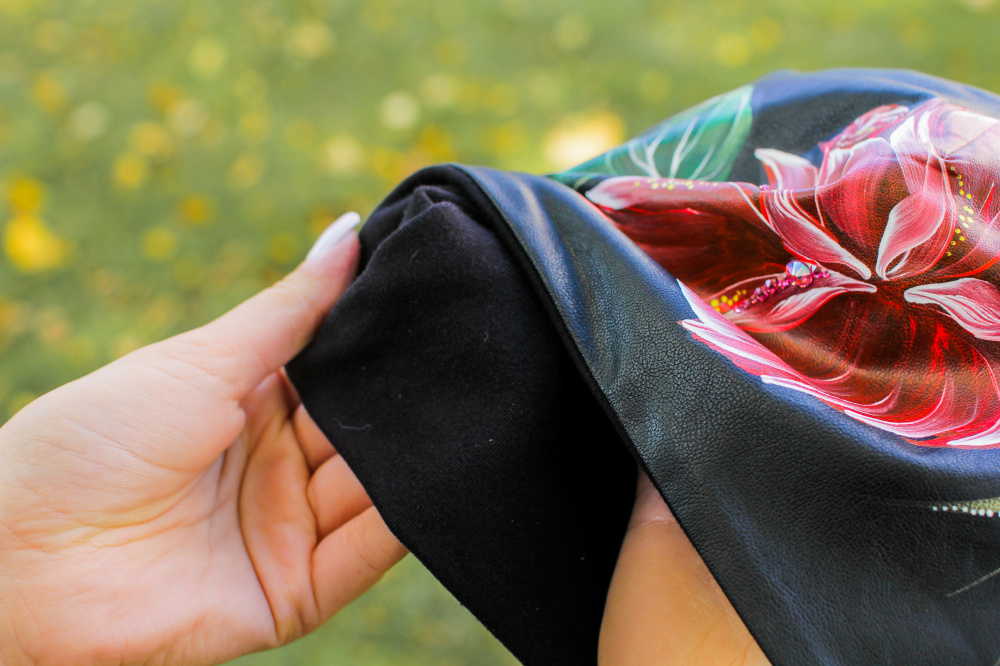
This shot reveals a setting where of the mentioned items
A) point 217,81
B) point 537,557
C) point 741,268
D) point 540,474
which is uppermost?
point 217,81

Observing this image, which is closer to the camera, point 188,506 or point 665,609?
point 665,609

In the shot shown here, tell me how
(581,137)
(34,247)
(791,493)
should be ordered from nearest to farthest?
(791,493) → (34,247) → (581,137)

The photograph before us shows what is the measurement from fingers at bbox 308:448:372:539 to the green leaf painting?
672mm

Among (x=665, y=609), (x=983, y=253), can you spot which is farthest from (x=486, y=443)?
(x=983, y=253)

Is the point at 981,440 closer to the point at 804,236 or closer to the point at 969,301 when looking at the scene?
the point at 969,301

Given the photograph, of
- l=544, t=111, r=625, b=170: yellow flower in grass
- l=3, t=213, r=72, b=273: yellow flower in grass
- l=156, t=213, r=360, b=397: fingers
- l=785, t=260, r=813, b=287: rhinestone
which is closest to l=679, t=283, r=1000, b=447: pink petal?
l=785, t=260, r=813, b=287: rhinestone

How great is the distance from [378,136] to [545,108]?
58 centimetres

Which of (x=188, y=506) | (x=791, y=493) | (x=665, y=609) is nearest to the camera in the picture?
(x=791, y=493)

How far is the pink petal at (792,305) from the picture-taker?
763mm

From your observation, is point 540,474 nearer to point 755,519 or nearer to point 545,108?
point 755,519

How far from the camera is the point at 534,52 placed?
7.10ft

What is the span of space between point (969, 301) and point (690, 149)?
0.48 meters

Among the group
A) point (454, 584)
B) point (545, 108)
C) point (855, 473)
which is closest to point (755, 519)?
point (855, 473)

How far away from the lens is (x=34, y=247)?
188 cm
